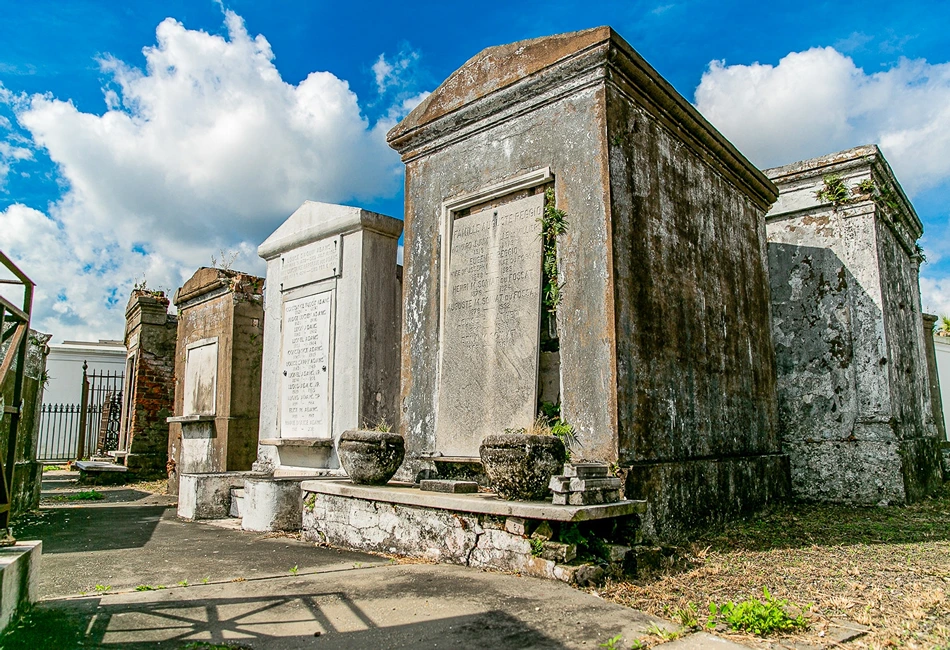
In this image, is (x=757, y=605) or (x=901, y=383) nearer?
(x=757, y=605)

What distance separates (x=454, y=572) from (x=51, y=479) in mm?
12911

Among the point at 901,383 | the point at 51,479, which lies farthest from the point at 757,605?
the point at 51,479

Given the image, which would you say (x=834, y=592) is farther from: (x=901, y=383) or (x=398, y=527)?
(x=901, y=383)

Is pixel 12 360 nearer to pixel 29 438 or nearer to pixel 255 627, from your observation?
pixel 255 627

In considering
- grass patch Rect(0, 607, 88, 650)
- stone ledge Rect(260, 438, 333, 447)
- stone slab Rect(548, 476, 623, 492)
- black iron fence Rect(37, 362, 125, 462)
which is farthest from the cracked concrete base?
black iron fence Rect(37, 362, 125, 462)

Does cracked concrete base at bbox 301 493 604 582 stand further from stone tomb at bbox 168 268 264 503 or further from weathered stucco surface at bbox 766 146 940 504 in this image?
weathered stucco surface at bbox 766 146 940 504

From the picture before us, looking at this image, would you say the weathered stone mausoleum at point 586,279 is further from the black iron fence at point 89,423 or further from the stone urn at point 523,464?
the black iron fence at point 89,423

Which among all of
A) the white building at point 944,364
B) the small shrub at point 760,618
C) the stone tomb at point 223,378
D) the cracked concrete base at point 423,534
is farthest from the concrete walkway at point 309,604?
the white building at point 944,364

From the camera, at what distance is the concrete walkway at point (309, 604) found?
3135mm

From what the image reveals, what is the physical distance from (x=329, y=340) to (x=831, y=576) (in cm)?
556

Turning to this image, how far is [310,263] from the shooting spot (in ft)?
27.9

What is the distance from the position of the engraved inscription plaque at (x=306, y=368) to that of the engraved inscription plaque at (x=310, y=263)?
0.24 m

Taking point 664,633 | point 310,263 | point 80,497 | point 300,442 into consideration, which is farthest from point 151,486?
point 664,633

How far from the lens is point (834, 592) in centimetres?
399
